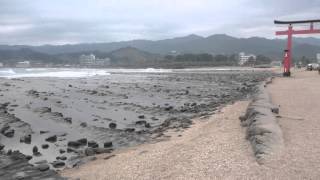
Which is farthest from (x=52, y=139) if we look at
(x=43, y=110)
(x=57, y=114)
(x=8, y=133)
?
(x=43, y=110)

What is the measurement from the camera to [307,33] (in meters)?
42.8

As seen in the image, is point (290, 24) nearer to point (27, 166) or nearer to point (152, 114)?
point (152, 114)

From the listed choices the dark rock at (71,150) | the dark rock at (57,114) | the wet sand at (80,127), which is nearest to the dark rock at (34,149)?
the wet sand at (80,127)

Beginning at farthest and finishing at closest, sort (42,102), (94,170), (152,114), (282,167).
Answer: (42,102), (152,114), (94,170), (282,167)

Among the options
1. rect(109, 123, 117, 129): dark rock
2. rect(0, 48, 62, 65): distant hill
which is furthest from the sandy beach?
rect(0, 48, 62, 65): distant hill

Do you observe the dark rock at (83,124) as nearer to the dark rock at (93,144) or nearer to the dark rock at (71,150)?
the dark rock at (93,144)

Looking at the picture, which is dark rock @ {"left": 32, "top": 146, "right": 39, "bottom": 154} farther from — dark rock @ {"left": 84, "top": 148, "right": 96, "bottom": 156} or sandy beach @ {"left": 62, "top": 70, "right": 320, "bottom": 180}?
sandy beach @ {"left": 62, "top": 70, "right": 320, "bottom": 180}

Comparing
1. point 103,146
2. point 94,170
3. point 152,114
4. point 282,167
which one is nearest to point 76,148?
point 103,146

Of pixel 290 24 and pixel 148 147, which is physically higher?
pixel 290 24

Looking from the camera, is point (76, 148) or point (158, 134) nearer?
point (76, 148)

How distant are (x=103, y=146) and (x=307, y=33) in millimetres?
35010

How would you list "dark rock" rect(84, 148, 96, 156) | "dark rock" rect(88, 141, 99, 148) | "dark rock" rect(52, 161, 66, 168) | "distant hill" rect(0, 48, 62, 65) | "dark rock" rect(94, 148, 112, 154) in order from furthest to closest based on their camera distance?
"distant hill" rect(0, 48, 62, 65)
"dark rock" rect(88, 141, 99, 148)
"dark rock" rect(94, 148, 112, 154)
"dark rock" rect(84, 148, 96, 156)
"dark rock" rect(52, 161, 66, 168)

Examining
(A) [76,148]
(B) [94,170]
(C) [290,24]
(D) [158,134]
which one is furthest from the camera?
(C) [290,24]

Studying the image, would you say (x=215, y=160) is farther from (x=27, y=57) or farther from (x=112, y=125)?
(x=27, y=57)
